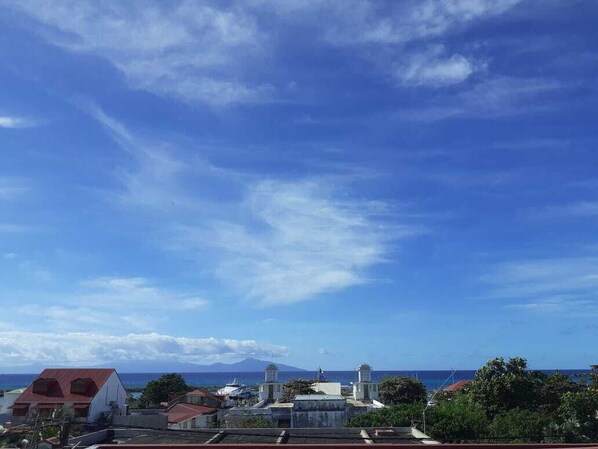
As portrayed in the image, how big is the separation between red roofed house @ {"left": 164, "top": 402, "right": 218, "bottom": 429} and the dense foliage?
13.4 metres

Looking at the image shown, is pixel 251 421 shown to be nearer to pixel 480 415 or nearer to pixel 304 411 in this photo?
pixel 304 411

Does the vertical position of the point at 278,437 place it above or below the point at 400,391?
below

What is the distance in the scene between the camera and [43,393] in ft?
179

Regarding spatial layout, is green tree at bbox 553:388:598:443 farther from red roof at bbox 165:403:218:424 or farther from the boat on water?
the boat on water

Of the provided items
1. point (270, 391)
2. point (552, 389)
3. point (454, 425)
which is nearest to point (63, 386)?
point (270, 391)

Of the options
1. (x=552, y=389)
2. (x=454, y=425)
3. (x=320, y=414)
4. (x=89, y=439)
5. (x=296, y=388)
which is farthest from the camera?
(x=296, y=388)

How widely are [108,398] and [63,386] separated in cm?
431

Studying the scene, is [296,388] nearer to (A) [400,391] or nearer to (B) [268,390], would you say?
(B) [268,390]

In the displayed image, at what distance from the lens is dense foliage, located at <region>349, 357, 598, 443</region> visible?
105ft

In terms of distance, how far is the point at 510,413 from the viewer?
4172 cm

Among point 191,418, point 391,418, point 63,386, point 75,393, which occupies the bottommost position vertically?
point 191,418

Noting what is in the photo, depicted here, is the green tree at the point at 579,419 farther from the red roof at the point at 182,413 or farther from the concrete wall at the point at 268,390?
the concrete wall at the point at 268,390

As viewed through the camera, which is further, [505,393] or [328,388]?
[328,388]

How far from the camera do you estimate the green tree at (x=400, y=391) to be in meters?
75.2
